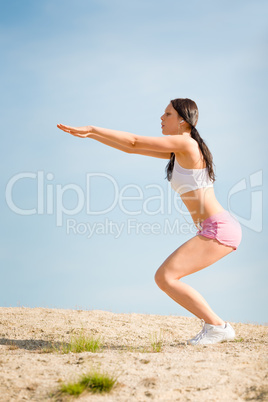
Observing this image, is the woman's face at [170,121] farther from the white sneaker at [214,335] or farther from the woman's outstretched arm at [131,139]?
the white sneaker at [214,335]

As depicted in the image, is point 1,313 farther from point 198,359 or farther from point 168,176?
point 198,359

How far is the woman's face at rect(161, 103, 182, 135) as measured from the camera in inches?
196

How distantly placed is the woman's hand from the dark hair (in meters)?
1.11

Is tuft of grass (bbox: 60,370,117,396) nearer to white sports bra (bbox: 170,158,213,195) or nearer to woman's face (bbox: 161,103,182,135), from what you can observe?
white sports bra (bbox: 170,158,213,195)

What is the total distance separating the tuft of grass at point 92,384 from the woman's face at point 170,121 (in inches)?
111

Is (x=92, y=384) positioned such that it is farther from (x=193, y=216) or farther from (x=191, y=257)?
(x=193, y=216)

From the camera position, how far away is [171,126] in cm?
501

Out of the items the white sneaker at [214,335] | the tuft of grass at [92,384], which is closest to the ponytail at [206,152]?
the white sneaker at [214,335]

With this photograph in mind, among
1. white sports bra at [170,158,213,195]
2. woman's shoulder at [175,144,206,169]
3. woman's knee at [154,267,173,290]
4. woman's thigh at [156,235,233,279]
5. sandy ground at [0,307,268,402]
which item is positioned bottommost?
sandy ground at [0,307,268,402]

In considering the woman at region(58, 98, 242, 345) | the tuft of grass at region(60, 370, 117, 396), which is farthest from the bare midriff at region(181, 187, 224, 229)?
the tuft of grass at region(60, 370, 117, 396)

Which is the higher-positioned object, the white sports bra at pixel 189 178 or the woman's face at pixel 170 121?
the woman's face at pixel 170 121

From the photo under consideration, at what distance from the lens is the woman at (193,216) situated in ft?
14.8

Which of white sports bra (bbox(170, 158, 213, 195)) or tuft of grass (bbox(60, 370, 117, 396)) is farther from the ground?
white sports bra (bbox(170, 158, 213, 195))

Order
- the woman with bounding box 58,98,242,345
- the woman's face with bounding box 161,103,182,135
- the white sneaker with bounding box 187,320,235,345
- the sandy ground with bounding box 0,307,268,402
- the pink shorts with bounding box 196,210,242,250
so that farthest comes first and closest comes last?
the woman's face with bounding box 161,103,182,135
the white sneaker with bounding box 187,320,235,345
the pink shorts with bounding box 196,210,242,250
the woman with bounding box 58,98,242,345
the sandy ground with bounding box 0,307,268,402
